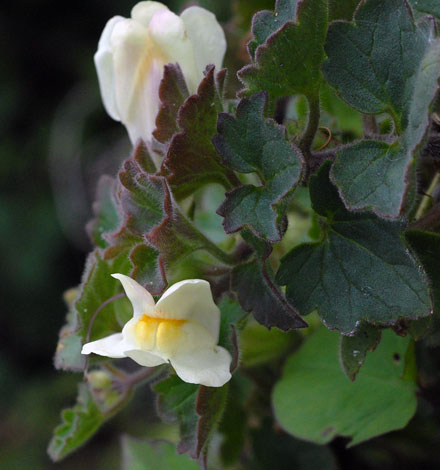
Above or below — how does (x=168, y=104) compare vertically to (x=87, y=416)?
above

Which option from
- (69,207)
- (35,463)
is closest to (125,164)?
(69,207)

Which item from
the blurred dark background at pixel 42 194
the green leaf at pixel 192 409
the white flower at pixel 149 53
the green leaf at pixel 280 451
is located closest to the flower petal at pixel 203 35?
the white flower at pixel 149 53

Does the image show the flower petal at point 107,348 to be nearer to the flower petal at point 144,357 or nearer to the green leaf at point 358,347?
the flower petal at point 144,357

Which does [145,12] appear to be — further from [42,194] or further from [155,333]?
[42,194]

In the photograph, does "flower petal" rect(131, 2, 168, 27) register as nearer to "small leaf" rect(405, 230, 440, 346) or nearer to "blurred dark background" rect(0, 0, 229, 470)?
"small leaf" rect(405, 230, 440, 346)

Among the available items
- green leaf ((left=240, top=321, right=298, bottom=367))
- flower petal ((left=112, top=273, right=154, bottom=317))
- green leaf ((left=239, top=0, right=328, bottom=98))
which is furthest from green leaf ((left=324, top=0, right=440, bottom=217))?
green leaf ((left=240, top=321, right=298, bottom=367))

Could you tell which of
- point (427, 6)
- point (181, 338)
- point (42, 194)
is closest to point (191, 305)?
point (181, 338)
